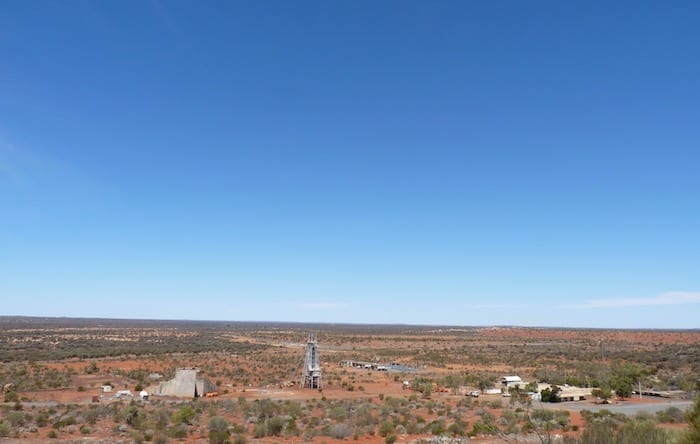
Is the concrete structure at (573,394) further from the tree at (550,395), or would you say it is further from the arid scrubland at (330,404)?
the arid scrubland at (330,404)

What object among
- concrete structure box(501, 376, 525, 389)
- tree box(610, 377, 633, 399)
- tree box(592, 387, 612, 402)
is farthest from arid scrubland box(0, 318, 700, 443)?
concrete structure box(501, 376, 525, 389)

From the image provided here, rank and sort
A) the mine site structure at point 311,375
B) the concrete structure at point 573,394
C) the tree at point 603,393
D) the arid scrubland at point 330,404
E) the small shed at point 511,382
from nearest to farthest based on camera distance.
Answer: the arid scrubland at point 330,404 → the tree at point 603,393 → the concrete structure at point 573,394 → the small shed at point 511,382 → the mine site structure at point 311,375

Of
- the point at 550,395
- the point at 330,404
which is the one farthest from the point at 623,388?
the point at 330,404

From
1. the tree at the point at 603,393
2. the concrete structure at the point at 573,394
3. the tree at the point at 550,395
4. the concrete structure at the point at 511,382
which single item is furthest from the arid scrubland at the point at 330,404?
the concrete structure at the point at 511,382

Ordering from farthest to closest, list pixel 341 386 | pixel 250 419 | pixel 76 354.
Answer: pixel 76 354, pixel 341 386, pixel 250 419

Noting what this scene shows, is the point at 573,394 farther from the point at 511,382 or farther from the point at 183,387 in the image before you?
the point at 183,387

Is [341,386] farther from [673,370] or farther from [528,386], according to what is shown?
[673,370]

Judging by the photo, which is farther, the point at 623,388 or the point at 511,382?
the point at 511,382

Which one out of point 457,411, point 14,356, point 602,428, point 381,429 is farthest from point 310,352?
point 14,356

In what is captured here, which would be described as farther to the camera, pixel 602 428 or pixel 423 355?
pixel 423 355

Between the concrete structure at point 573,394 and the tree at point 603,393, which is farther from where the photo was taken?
the concrete structure at point 573,394

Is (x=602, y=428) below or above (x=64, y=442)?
above
